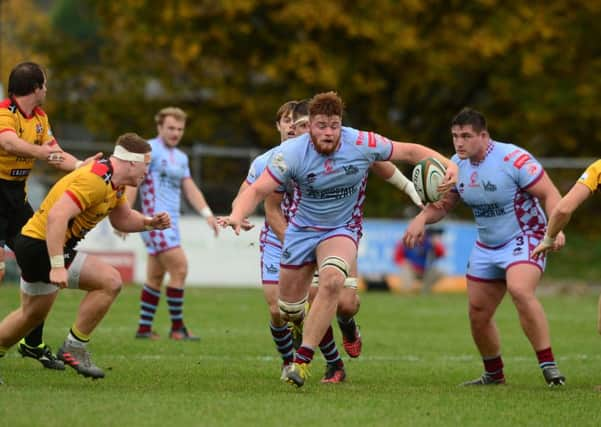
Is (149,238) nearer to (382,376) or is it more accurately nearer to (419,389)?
(382,376)

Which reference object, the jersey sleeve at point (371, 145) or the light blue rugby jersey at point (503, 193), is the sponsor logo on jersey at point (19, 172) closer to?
the jersey sleeve at point (371, 145)

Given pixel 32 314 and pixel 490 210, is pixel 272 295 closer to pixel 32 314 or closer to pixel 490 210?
pixel 490 210

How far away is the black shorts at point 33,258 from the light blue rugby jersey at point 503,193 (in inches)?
137

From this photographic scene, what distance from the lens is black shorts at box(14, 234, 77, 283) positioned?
29.3 ft

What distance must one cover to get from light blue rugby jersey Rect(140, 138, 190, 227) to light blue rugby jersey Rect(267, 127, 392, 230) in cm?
473

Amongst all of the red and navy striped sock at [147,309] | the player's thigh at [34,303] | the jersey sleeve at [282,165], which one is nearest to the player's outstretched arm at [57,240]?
the player's thigh at [34,303]

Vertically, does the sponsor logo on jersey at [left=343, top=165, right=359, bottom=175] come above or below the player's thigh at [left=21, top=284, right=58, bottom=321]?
above

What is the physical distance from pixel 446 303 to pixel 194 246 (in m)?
5.31

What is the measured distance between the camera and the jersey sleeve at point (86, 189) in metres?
8.73

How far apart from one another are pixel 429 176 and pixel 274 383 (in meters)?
2.09

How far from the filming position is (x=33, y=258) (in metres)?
8.93

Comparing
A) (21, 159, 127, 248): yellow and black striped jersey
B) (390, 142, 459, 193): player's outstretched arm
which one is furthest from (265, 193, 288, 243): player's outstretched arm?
(21, 159, 127, 248): yellow and black striped jersey

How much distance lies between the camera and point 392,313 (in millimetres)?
18594

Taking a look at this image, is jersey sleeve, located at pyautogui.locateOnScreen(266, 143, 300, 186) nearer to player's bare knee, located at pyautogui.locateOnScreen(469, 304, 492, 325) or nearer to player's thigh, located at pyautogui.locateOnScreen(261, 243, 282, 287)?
player's thigh, located at pyautogui.locateOnScreen(261, 243, 282, 287)
